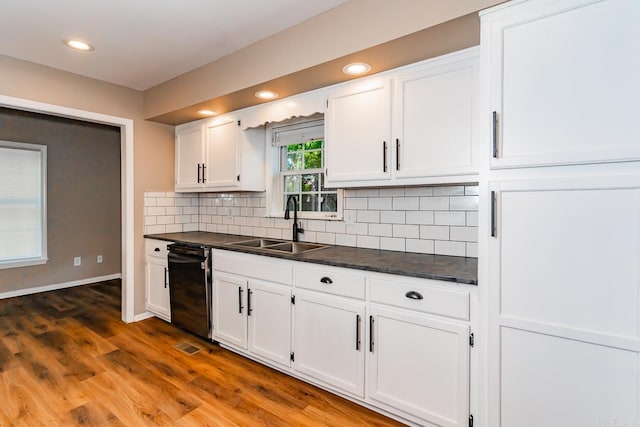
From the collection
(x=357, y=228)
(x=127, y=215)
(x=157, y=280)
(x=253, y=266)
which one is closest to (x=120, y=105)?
(x=127, y=215)

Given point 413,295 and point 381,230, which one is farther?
point 381,230

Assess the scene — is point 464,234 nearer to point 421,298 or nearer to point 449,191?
point 449,191

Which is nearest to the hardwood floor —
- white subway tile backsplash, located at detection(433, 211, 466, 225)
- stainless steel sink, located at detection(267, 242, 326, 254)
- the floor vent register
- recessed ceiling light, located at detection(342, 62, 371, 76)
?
the floor vent register

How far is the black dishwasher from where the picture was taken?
283cm

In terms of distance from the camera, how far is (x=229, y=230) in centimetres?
370

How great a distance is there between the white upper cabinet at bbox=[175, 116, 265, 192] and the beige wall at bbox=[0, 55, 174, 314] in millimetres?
291

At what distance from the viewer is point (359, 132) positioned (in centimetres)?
228

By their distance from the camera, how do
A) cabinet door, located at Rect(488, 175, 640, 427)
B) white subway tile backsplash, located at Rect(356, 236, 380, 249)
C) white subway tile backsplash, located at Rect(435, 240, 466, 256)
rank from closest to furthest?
cabinet door, located at Rect(488, 175, 640, 427) < white subway tile backsplash, located at Rect(435, 240, 466, 256) < white subway tile backsplash, located at Rect(356, 236, 380, 249)

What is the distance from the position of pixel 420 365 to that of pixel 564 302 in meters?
0.76

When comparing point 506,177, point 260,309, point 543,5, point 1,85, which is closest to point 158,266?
point 260,309

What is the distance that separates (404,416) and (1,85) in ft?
12.4

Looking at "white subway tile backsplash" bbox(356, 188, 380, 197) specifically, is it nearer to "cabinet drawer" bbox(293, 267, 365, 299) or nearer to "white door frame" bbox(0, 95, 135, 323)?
"cabinet drawer" bbox(293, 267, 365, 299)

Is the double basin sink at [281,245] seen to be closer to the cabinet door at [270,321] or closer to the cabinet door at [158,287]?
the cabinet door at [270,321]

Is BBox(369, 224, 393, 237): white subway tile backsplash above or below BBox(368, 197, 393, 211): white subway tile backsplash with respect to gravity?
below
